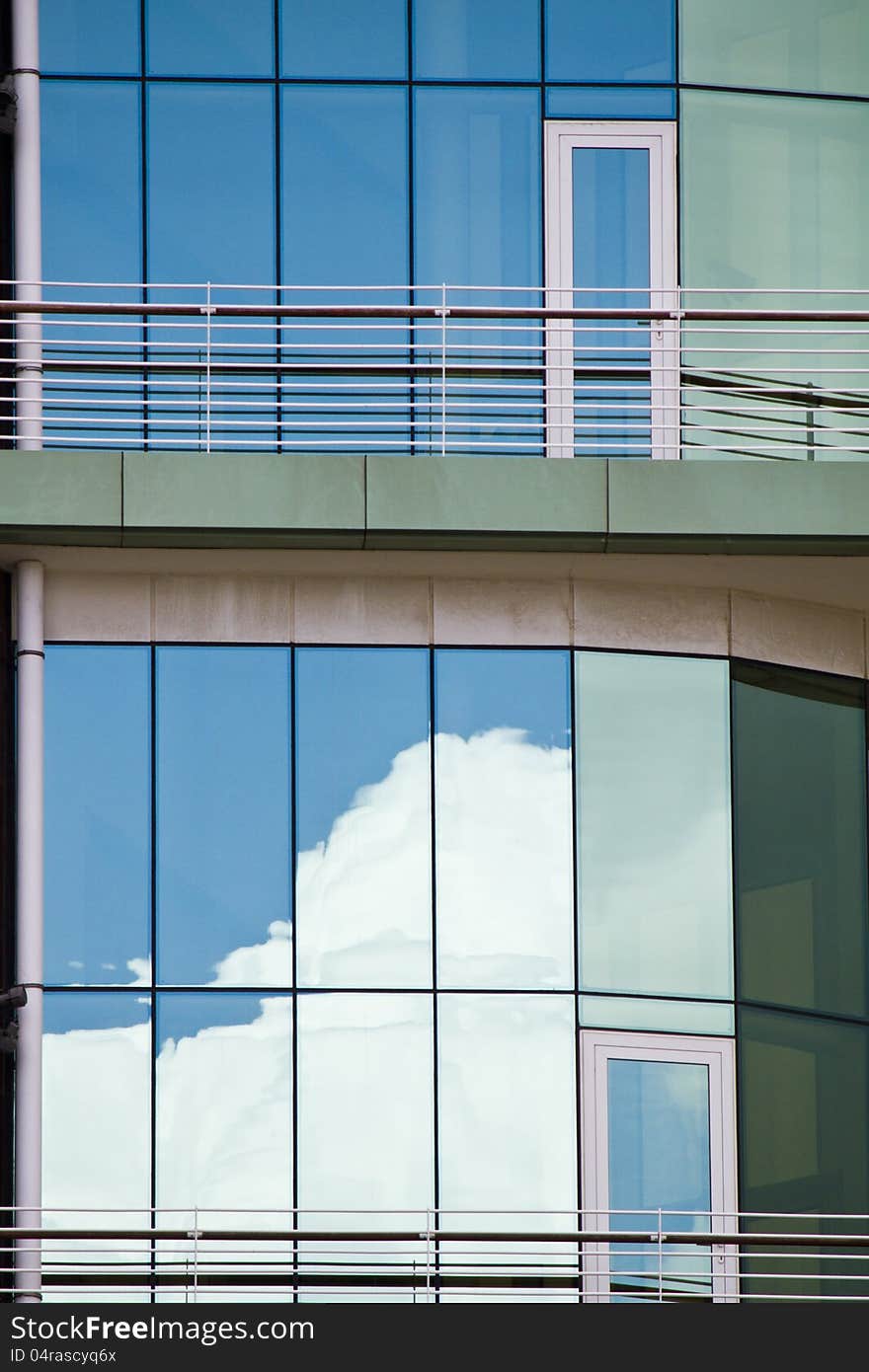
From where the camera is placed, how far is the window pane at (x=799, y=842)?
63.4ft

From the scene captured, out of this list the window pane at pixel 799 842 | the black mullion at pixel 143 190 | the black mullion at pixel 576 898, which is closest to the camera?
the black mullion at pixel 576 898

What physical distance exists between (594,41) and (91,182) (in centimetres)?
414

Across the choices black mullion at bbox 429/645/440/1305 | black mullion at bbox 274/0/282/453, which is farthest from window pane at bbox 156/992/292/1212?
black mullion at bbox 274/0/282/453

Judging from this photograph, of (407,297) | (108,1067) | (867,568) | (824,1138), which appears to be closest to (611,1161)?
(824,1138)

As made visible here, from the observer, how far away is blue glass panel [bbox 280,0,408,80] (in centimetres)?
2039

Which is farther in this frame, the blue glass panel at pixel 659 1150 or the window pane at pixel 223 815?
the window pane at pixel 223 815

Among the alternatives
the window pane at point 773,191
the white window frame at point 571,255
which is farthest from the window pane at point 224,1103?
the window pane at point 773,191

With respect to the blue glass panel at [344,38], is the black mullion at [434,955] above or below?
below

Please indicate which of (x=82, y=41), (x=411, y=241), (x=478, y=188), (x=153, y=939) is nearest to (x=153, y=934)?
(x=153, y=939)

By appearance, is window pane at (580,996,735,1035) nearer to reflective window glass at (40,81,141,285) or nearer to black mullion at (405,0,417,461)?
black mullion at (405,0,417,461)

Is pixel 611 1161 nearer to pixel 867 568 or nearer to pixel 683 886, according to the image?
pixel 683 886

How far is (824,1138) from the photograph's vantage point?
19.2m

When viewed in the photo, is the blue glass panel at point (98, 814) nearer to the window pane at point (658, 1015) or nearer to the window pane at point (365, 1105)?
the window pane at point (365, 1105)

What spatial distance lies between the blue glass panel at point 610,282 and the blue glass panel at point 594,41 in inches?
24.5
